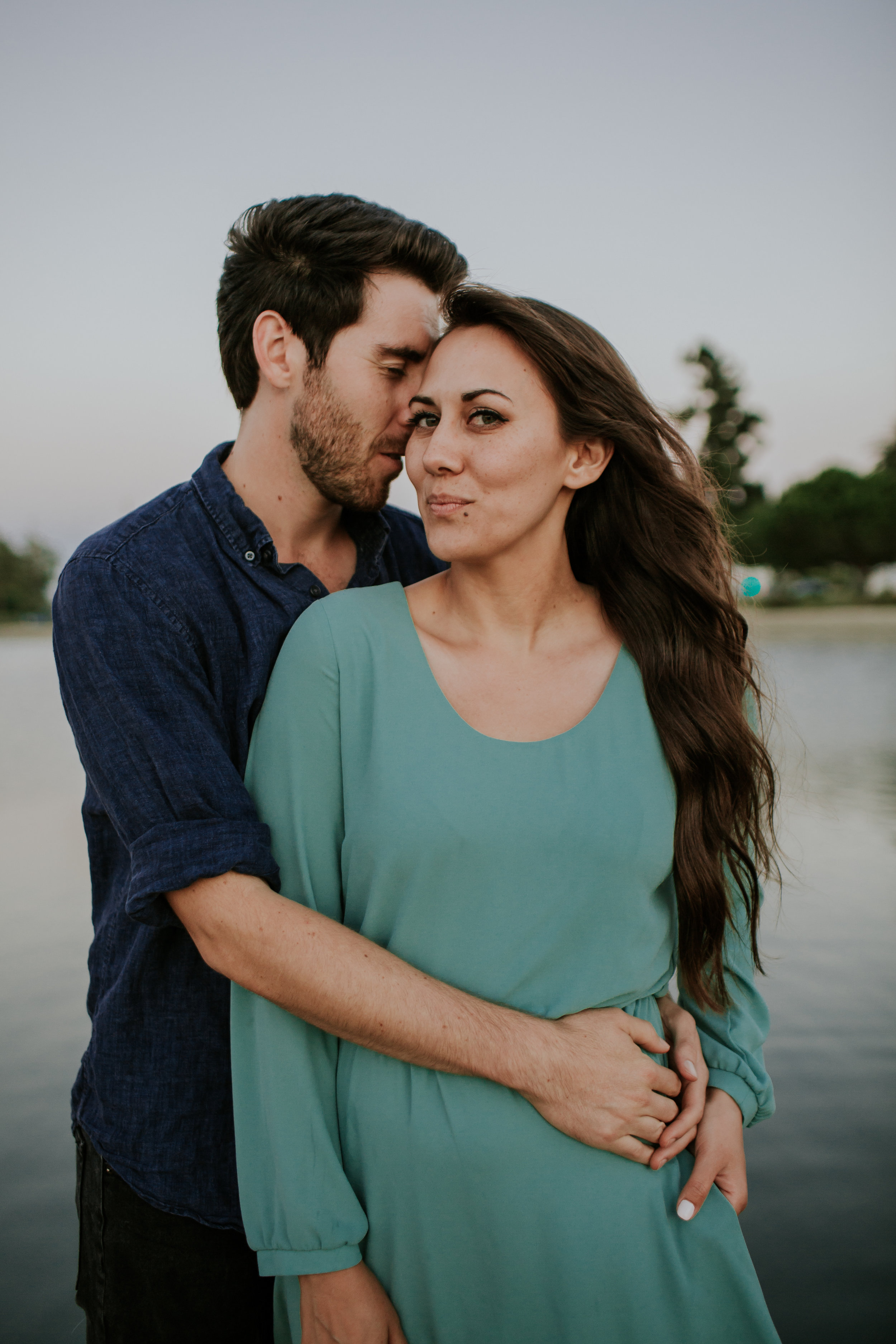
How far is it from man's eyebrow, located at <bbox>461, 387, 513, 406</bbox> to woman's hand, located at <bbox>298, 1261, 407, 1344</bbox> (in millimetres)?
1304

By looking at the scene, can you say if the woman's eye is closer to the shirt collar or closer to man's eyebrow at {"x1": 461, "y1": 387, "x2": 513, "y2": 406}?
man's eyebrow at {"x1": 461, "y1": 387, "x2": 513, "y2": 406}

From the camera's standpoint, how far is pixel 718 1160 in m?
1.42

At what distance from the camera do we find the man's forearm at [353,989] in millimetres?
1251

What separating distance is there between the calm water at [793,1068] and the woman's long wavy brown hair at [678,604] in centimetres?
29

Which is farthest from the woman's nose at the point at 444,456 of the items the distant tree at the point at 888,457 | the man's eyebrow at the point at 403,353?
the distant tree at the point at 888,457

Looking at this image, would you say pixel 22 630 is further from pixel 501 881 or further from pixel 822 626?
pixel 501 881

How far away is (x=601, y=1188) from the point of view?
4.30 ft

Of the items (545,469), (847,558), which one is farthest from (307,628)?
(847,558)

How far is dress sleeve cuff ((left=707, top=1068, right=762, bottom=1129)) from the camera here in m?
1.55

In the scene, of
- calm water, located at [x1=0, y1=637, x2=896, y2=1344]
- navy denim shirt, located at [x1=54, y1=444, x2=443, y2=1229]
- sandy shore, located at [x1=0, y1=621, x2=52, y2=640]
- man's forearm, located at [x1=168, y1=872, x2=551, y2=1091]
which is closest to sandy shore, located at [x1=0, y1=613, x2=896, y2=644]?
sandy shore, located at [x1=0, y1=621, x2=52, y2=640]

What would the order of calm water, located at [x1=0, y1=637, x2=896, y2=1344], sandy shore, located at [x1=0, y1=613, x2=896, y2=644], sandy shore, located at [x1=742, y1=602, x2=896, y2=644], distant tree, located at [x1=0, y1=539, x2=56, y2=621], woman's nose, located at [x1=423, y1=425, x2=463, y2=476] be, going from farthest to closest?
1. distant tree, located at [x1=0, y1=539, x2=56, y2=621]
2. sandy shore, located at [x1=0, y1=613, x2=896, y2=644]
3. sandy shore, located at [x1=742, y1=602, x2=896, y2=644]
4. calm water, located at [x1=0, y1=637, x2=896, y2=1344]
5. woman's nose, located at [x1=423, y1=425, x2=463, y2=476]

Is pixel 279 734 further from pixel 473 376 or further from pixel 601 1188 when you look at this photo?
pixel 601 1188

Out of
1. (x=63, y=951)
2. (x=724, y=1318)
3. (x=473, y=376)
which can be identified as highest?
(x=473, y=376)

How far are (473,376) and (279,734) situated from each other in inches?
25.9
